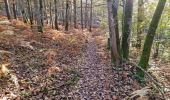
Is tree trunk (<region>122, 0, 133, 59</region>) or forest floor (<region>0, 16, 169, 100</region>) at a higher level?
tree trunk (<region>122, 0, 133, 59</region>)

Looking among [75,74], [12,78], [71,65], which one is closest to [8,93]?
[12,78]

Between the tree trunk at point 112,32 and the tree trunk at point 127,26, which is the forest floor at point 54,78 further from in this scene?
the tree trunk at point 127,26

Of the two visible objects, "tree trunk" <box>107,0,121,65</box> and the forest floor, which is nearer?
the forest floor

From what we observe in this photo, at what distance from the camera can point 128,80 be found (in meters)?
10.2

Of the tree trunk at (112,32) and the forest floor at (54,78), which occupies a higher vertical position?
the tree trunk at (112,32)

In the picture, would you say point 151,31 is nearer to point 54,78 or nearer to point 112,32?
point 112,32

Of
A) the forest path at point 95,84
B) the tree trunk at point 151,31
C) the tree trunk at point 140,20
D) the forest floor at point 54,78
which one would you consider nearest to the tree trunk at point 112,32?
the forest floor at point 54,78

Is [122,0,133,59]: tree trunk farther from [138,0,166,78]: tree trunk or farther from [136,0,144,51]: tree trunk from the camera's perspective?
[136,0,144,51]: tree trunk

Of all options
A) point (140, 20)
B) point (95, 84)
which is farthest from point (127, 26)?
point (140, 20)

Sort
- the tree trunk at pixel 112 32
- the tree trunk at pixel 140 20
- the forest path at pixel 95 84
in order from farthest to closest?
the tree trunk at pixel 140 20, the tree trunk at pixel 112 32, the forest path at pixel 95 84

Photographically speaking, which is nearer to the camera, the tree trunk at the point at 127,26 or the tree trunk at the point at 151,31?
the tree trunk at the point at 151,31

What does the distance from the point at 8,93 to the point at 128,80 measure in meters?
5.11

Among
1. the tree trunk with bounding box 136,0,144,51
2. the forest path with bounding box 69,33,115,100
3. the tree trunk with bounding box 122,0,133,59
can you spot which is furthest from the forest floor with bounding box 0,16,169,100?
the tree trunk with bounding box 136,0,144,51

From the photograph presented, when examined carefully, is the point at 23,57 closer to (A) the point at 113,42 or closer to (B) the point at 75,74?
(B) the point at 75,74
